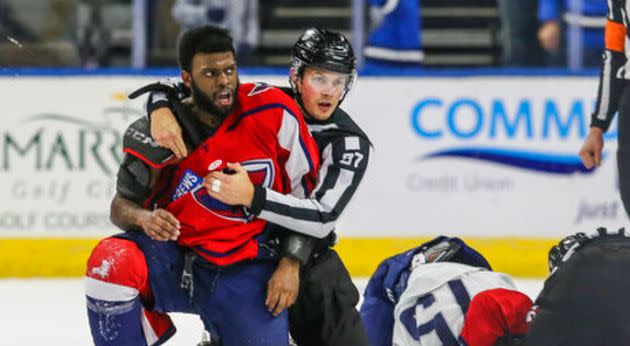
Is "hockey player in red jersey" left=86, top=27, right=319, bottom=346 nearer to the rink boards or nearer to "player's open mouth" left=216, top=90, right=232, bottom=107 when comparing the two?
"player's open mouth" left=216, top=90, right=232, bottom=107

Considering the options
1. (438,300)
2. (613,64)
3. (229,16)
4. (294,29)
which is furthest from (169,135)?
(294,29)

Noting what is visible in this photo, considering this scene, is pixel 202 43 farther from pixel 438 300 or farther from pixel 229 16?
pixel 229 16

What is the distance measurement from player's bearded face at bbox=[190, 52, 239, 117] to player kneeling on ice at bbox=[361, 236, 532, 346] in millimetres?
698

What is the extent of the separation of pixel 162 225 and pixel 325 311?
52cm

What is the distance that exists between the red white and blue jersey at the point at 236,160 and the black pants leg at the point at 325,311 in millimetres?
202

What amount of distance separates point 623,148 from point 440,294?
0.57 meters

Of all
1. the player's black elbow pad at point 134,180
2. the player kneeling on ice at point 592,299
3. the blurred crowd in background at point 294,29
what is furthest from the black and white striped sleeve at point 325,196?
the blurred crowd in background at point 294,29

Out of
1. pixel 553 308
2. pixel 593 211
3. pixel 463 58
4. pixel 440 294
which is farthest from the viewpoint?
pixel 463 58

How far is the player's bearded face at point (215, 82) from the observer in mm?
2986

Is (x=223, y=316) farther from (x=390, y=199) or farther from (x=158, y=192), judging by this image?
(x=390, y=199)

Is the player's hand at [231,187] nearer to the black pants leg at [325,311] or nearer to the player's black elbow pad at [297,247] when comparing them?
the player's black elbow pad at [297,247]

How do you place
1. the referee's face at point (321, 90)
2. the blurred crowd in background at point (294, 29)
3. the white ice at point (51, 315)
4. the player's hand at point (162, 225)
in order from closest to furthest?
the player's hand at point (162, 225), the referee's face at point (321, 90), the white ice at point (51, 315), the blurred crowd in background at point (294, 29)

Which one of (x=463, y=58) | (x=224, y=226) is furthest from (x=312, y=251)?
(x=463, y=58)

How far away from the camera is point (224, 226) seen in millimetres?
3037
